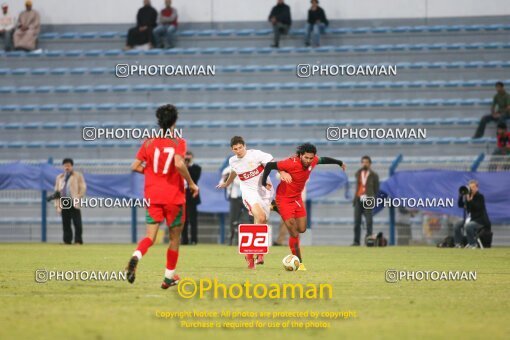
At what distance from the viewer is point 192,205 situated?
26.8 metres

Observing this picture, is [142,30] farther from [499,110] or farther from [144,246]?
[144,246]

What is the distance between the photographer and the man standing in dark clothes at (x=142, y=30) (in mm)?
32469

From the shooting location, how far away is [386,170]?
91.9 ft

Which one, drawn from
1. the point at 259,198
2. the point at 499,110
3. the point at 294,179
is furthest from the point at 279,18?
the point at 294,179

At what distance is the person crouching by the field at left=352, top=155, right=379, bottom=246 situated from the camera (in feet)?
85.6

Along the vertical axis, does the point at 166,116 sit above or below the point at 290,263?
above

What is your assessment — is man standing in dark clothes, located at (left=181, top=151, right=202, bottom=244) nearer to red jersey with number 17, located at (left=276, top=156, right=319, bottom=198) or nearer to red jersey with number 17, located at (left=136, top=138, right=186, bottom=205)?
red jersey with number 17, located at (left=276, top=156, right=319, bottom=198)

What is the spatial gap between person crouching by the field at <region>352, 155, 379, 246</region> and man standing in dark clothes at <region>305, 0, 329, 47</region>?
666 cm

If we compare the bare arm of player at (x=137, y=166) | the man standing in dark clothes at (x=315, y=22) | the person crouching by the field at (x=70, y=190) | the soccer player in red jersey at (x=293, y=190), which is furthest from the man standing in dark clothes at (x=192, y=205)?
the bare arm of player at (x=137, y=166)

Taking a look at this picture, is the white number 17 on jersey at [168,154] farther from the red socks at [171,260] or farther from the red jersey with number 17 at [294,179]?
the red jersey with number 17 at [294,179]

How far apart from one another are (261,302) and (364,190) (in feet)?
52.4

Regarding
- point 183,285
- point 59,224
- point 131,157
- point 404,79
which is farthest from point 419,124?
point 183,285

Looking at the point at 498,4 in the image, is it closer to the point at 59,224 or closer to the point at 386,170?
the point at 386,170

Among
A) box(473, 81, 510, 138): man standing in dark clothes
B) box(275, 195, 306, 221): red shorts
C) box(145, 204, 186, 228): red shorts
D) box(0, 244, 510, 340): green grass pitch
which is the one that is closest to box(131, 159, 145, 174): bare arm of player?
box(145, 204, 186, 228): red shorts
